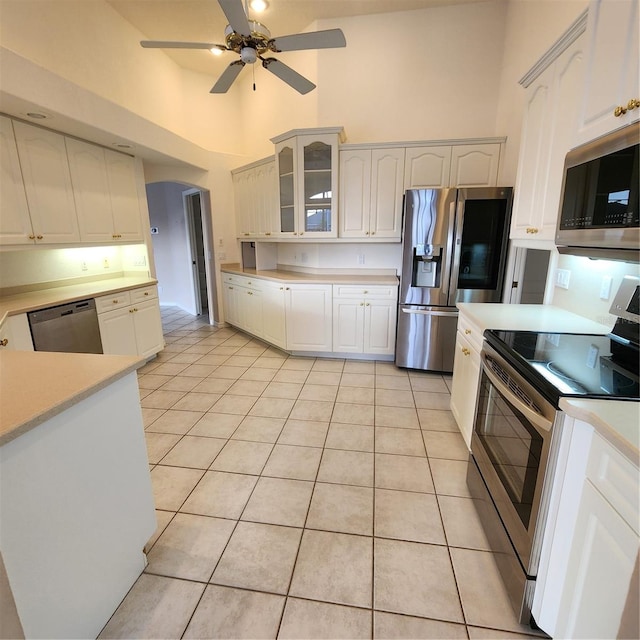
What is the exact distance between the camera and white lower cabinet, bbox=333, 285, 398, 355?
141 inches

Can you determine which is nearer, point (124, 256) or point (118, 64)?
point (118, 64)

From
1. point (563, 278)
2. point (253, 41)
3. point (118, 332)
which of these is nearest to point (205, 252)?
point (118, 332)

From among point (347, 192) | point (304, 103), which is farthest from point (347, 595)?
point (304, 103)

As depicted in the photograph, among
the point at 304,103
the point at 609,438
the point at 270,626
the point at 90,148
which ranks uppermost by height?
the point at 304,103

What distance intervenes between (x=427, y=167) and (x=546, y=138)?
1.75m

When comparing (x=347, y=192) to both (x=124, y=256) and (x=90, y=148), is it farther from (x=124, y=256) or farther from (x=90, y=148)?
(x=124, y=256)

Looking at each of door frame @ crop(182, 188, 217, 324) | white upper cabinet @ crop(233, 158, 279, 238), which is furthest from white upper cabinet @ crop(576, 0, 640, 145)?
door frame @ crop(182, 188, 217, 324)

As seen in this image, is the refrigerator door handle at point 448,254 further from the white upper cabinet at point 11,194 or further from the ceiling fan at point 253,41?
the white upper cabinet at point 11,194

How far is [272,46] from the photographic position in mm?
2375

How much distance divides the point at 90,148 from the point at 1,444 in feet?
10.9

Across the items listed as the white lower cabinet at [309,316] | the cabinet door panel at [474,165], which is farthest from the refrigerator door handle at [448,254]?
the white lower cabinet at [309,316]

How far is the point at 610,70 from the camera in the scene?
4.27 ft

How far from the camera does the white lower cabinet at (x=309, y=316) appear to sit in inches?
147

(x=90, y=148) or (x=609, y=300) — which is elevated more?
(x=90, y=148)
